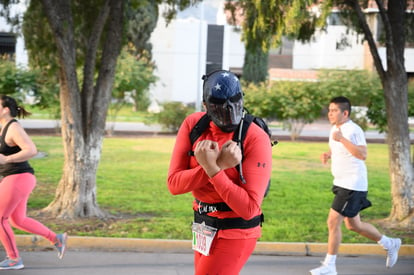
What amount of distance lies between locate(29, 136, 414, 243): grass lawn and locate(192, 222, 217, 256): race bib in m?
5.04

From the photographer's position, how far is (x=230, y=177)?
3246mm

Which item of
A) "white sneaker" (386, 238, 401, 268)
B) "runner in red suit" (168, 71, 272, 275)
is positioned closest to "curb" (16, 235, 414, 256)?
"white sneaker" (386, 238, 401, 268)

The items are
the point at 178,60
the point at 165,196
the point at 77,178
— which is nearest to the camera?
the point at 77,178

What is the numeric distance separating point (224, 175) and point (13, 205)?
13.4 feet

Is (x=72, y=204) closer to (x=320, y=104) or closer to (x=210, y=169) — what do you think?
(x=210, y=169)

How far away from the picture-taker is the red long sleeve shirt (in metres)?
3.08

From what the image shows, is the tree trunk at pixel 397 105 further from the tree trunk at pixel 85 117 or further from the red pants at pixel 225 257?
the red pants at pixel 225 257

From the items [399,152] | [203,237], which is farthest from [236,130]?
[399,152]

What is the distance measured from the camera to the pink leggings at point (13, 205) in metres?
6.49

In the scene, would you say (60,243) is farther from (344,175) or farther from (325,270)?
(344,175)

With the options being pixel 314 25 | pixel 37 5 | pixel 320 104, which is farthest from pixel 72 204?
pixel 320 104

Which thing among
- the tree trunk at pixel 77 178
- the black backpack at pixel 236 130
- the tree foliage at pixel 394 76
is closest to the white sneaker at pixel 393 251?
the tree foliage at pixel 394 76

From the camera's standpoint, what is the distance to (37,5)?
1018cm

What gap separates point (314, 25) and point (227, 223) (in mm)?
7970
